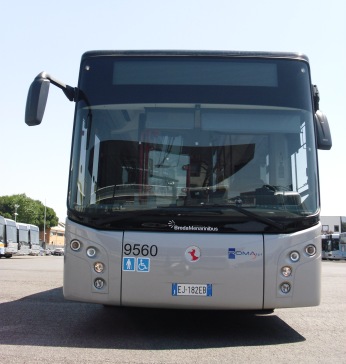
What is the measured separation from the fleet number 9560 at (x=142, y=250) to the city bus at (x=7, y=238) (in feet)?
116

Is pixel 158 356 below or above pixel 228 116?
below

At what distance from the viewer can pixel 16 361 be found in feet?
17.9

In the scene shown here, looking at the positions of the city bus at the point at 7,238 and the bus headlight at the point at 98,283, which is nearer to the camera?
the bus headlight at the point at 98,283

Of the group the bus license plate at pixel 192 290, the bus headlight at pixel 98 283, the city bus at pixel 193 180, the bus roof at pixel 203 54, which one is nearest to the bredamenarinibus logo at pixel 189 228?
the city bus at pixel 193 180

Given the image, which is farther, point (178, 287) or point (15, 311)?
point (15, 311)

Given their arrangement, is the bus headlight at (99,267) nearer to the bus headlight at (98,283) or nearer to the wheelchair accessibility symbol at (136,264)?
the bus headlight at (98,283)

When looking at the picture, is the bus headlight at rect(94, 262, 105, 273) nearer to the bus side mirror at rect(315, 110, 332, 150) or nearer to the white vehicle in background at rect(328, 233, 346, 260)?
the bus side mirror at rect(315, 110, 332, 150)

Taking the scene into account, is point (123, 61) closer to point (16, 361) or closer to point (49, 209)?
point (16, 361)

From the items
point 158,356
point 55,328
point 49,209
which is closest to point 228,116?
point 158,356

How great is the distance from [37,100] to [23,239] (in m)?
42.5

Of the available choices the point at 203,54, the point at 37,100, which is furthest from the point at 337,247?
the point at 37,100

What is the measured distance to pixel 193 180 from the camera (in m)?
6.86

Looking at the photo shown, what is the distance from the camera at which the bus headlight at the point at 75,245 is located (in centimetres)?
687

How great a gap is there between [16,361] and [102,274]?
1563 mm
